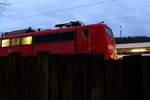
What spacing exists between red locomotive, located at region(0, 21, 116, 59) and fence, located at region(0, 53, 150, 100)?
1204 cm

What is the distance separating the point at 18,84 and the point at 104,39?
43.0 feet

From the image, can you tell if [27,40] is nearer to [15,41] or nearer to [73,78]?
[15,41]

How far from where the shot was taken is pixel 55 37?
1753cm

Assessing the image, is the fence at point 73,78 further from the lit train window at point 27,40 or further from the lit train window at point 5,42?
the lit train window at point 5,42

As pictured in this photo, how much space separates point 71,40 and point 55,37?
1.31 m

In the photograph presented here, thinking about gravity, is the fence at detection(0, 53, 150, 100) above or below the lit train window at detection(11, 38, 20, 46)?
below

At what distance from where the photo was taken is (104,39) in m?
16.3

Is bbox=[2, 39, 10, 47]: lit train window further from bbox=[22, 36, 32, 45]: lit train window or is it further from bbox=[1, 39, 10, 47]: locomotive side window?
bbox=[22, 36, 32, 45]: lit train window

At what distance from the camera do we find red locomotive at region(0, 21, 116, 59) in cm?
1636

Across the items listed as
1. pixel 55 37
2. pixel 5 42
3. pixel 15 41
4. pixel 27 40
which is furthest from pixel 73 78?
pixel 5 42

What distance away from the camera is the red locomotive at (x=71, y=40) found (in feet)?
53.7

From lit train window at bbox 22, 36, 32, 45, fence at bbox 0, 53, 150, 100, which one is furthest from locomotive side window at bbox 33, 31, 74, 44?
fence at bbox 0, 53, 150, 100

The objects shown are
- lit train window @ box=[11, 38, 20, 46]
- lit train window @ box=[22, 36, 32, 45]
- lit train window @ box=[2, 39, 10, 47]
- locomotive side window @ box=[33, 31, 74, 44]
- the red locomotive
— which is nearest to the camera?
the red locomotive

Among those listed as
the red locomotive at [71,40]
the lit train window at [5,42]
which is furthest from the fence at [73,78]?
the lit train window at [5,42]
